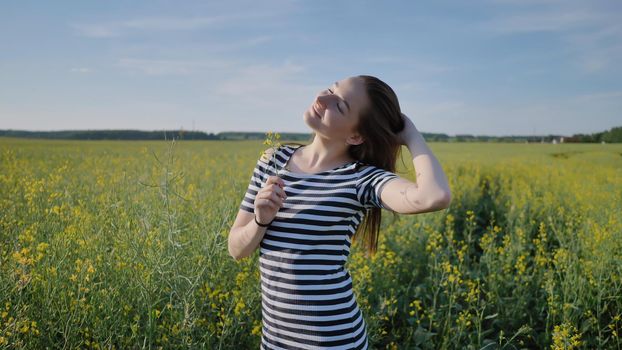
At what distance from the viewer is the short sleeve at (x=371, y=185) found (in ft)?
5.26

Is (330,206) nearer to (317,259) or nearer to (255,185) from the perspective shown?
(317,259)

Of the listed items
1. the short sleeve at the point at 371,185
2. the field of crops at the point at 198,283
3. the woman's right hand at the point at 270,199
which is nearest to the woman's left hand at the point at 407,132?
the short sleeve at the point at 371,185

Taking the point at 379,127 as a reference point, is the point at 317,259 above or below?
below

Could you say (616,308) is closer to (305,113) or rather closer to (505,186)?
Answer: (305,113)

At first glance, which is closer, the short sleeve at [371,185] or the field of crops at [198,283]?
the short sleeve at [371,185]

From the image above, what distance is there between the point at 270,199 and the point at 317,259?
279 millimetres

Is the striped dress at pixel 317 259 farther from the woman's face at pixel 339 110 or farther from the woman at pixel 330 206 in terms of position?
the woman's face at pixel 339 110

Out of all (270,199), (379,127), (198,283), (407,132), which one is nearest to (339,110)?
(379,127)

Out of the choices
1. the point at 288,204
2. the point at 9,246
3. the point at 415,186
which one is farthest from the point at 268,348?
the point at 9,246

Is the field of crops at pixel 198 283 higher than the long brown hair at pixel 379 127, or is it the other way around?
the long brown hair at pixel 379 127

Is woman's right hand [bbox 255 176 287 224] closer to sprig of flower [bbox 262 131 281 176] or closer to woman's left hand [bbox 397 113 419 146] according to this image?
sprig of flower [bbox 262 131 281 176]

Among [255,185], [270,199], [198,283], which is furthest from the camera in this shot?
[198,283]

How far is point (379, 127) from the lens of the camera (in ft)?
5.66

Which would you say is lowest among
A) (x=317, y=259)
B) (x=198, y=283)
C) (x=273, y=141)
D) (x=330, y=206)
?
(x=198, y=283)
